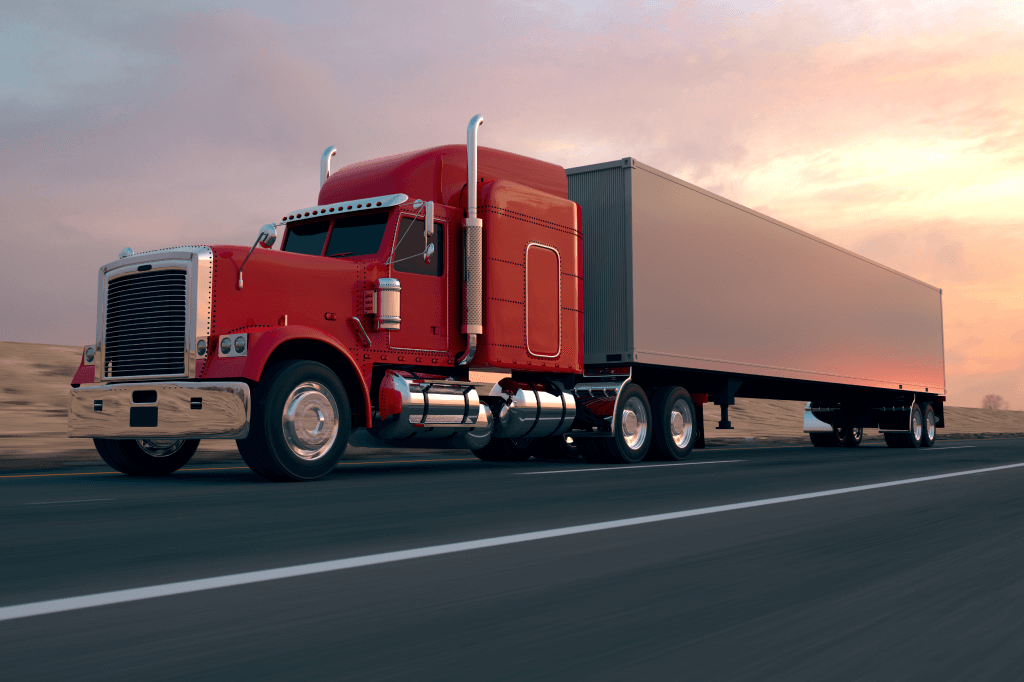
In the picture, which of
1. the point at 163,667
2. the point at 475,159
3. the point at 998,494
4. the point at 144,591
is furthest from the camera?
the point at 475,159

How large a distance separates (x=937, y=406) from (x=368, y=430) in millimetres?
22809

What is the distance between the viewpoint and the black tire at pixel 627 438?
1398 centimetres

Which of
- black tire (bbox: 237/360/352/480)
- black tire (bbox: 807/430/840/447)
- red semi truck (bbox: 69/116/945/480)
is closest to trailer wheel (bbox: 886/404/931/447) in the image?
black tire (bbox: 807/430/840/447)

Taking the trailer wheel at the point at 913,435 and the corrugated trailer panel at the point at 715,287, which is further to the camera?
the trailer wheel at the point at 913,435

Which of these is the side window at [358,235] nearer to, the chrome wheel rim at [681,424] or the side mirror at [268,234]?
the side mirror at [268,234]

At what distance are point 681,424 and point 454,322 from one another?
5.20 meters

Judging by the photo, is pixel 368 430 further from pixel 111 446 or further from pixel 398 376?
pixel 111 446

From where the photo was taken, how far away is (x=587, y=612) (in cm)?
340

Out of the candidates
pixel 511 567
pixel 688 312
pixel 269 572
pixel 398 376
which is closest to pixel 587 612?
pixel 511 567

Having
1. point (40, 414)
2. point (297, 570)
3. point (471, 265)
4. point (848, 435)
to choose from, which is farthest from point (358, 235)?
point (848, 435)

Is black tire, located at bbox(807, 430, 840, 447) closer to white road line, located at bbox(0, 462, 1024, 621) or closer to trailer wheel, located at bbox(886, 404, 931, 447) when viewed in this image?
trailer wheel, located at bbox(886, 404, 931, 447)

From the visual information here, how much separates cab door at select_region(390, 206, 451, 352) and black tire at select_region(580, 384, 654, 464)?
3521 mm

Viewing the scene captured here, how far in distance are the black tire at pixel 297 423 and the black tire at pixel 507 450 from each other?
5.68 m

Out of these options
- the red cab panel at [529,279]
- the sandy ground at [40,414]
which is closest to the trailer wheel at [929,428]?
the sandy ground at [40,414]
